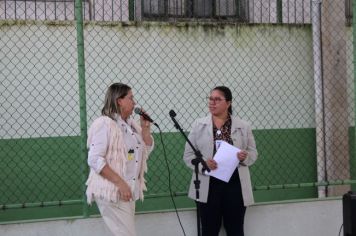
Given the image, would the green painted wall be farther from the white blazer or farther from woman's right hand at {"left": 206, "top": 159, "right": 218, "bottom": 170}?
woman's right hand at {"left": 206, "top": 159, "right": 218, "bottom": 170}

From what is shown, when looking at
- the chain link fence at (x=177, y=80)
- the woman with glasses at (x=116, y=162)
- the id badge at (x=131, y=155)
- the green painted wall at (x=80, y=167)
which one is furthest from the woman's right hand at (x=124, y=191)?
the chain link fence at (x=177, y=80)

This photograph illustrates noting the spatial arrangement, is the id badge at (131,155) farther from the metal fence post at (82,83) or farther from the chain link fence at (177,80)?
the chain link fence at (177,80)

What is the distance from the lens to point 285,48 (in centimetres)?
841

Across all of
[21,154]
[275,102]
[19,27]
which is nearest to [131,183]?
[21,154]

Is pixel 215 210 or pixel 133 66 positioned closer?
pixel 215 210

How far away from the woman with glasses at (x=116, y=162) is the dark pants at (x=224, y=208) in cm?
82

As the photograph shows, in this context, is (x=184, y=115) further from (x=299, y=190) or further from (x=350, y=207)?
(x=350, y=207)

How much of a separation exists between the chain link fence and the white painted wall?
36.7 inches

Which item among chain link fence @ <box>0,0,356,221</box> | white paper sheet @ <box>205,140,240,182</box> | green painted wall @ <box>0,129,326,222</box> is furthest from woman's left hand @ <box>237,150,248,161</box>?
chain link fence @ <box>0,0,356,221</box>

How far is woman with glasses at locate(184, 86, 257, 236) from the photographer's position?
5.62 m

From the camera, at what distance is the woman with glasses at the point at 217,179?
562cm

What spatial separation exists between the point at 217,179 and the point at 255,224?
3.27 feet

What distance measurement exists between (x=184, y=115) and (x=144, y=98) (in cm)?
56

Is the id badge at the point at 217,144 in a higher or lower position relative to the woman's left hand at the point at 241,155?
higher
